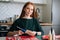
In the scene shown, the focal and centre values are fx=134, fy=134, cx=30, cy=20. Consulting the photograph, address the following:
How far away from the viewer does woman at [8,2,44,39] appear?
1065 millimetres

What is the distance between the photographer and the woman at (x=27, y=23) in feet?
3.50

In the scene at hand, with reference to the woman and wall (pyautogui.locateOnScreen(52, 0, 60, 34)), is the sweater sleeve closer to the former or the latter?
the woman

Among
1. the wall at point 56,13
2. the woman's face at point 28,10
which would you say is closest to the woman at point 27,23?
the woman's face at point 28,10

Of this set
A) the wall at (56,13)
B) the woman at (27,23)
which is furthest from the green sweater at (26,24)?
the wall at (56,13)

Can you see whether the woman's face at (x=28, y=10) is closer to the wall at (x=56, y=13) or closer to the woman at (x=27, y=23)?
the woman at (x=27, y=23)

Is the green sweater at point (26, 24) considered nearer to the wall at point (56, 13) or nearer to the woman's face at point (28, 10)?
the woman's face at point (28, 10)

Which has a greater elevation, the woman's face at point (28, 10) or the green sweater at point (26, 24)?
the woman's face at point (28, 10)

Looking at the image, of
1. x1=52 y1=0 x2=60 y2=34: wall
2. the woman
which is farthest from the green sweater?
x1=52 y1=0 x2=60 y2=34: wall

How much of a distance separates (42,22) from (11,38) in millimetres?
338

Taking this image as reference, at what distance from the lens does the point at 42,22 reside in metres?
1.20

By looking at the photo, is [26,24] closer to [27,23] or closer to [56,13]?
[27,23]

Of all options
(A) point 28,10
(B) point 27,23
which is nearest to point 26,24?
(B) point 27,23

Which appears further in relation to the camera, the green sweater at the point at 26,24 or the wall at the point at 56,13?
the wall at the point at 56,13

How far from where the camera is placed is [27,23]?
1095mm
